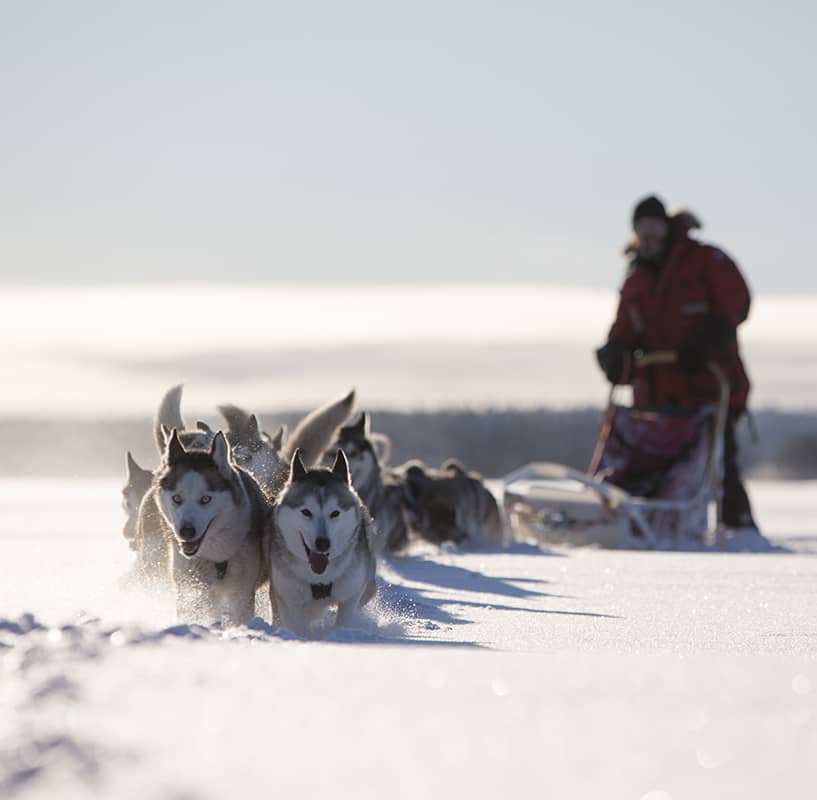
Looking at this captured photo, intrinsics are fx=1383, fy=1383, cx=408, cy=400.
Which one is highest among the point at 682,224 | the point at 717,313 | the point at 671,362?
the point at 682,224

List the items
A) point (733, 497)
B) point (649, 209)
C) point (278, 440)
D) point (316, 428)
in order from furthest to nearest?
1. point (649, 209)
2. point (733, 497)
3. point (278, 440)
4. point (316, 428)

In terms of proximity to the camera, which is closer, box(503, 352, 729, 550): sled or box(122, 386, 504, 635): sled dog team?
box(122, 386, 504, 635): sled dog team

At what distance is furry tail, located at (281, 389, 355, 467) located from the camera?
19.1ft

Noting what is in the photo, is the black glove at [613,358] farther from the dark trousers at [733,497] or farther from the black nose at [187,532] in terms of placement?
the black nose at [187,532]

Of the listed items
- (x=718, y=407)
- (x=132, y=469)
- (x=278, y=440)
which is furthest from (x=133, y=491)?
(x=718, y=407)

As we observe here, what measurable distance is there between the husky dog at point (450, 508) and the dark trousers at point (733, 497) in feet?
5.04

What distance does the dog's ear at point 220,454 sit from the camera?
420 centimetres

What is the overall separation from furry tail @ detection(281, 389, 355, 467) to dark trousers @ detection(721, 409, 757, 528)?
4048 mm

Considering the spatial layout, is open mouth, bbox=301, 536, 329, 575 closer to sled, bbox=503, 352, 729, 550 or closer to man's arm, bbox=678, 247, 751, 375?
sled, bbox=503, 352, 729, 550

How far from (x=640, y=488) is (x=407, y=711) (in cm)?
716

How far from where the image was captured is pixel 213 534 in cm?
421

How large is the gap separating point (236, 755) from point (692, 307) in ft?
25.2

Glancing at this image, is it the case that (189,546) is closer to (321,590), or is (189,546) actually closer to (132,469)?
(321,590)

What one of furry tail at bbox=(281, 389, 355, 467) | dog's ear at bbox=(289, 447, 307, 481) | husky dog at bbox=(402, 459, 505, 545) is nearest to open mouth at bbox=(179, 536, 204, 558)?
dog's ear at bbox=(289, 447, 307, 481)
